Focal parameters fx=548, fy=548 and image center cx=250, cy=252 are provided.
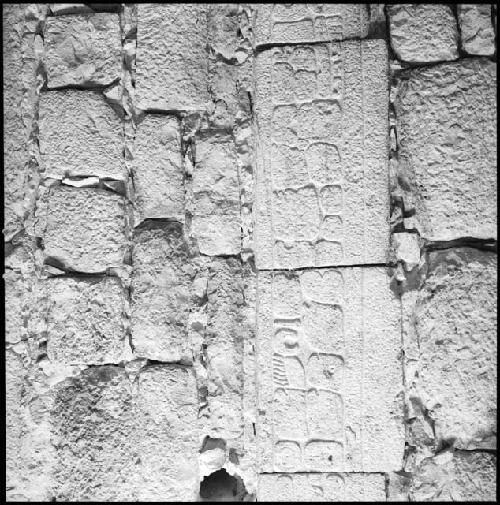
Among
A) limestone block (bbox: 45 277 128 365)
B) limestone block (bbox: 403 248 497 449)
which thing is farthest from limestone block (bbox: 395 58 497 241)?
limestone block (bbox: 45 277 128 365)

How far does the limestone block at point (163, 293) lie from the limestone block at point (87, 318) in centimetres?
8

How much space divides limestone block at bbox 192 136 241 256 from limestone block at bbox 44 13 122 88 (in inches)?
17.3

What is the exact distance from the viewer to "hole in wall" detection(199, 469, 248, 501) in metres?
1.93

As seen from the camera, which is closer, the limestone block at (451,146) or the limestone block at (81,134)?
the limestone block at (451,146)

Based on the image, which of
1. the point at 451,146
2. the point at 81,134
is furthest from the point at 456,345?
the point at 81,134

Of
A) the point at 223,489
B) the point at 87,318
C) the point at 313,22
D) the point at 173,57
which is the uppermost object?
the point at 313,22

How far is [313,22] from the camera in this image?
→ 1867 mm

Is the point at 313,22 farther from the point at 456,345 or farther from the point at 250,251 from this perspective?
the point at 456,345

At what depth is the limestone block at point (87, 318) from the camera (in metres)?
1.93

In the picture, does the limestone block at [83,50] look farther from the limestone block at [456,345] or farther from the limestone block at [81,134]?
the limestone block at [456,345]

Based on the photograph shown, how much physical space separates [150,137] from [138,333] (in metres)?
0.69

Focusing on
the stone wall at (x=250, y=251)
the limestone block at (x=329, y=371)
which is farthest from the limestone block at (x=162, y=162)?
the limestone block at (x=329, y=371)

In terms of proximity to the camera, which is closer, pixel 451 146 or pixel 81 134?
pixel 451 146

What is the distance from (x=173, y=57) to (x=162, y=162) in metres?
0.37
